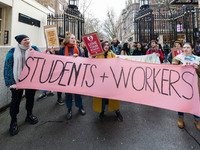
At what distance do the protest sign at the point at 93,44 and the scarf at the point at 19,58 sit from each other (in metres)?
1.35

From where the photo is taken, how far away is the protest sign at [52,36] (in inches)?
115

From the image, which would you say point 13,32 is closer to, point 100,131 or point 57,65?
point 57,65

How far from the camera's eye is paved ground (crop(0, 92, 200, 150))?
2113 millimetres

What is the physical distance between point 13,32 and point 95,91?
528 cm

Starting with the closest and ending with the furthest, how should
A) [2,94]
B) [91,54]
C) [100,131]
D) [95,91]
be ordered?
1. [95,91]
2. [100,131]
3. [91,54]
4. [2,94]

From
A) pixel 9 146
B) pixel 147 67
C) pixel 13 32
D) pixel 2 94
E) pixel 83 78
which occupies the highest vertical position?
pixel 13 32

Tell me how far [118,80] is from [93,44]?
3.35 feet

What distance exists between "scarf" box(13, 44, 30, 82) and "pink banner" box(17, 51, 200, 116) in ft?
0.37

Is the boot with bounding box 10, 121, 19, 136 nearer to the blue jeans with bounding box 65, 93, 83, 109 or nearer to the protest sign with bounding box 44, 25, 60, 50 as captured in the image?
the blue jeans with bounding box 65, 93, 83, 109

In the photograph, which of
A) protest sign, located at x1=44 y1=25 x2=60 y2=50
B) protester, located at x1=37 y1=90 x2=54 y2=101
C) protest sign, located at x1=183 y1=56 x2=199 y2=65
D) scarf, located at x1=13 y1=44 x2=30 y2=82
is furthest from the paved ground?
protest sign, located at x1=44 y1=25 x2=60 y2=50

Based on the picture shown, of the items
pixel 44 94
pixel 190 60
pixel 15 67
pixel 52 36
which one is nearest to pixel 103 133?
pixel 15 67

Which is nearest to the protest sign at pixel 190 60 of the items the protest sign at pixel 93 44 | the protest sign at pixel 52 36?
the protest sign at pixel 93 44

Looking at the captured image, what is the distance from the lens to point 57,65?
254 cm

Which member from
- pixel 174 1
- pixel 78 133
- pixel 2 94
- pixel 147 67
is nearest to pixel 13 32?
pixel 2 94
